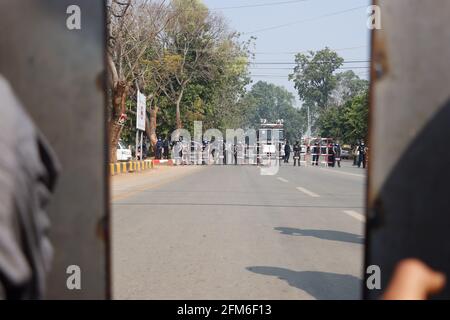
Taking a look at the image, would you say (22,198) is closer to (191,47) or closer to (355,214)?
(355,214)

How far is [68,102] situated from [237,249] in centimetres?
524

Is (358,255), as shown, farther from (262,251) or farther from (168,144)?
(168,144)

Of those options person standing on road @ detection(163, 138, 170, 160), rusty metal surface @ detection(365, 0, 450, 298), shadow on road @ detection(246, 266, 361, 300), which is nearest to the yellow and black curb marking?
person standing on road @ detection(163, 138, 170, 160)

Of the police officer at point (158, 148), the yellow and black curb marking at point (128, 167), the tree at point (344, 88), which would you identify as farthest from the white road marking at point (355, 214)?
the tree at point (344, 88)

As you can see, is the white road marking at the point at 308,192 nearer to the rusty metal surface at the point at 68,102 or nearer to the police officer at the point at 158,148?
the rusty metal surface at the point at 68,102

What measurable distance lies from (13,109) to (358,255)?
5555mm

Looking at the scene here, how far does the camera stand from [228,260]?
19.2ft

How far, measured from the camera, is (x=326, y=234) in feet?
25.3

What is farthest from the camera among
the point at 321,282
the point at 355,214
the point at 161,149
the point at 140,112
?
the point at 161,149

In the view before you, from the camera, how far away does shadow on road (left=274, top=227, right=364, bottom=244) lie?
24.0 feet

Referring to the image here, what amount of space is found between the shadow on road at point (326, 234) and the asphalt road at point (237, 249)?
0.01 meters

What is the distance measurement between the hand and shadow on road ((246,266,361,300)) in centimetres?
289

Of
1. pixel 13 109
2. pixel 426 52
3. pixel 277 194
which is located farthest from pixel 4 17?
pixel 277 194

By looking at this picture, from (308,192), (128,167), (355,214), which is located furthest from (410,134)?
(128,167)
